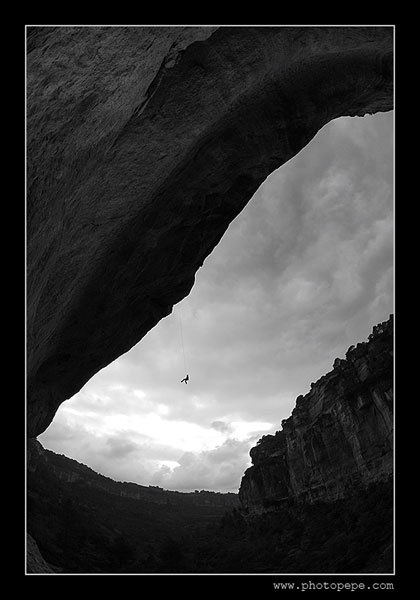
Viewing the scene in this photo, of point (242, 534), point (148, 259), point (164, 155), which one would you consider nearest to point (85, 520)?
point (242, 534)

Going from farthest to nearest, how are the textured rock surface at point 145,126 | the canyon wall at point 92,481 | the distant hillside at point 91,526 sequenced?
the canyon wall at point 92,481, the distant hillside at point 91,526, the textured rock surface at point 145,126

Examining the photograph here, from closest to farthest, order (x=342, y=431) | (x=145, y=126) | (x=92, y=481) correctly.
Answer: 1. (x=145, y=126)
2. (x=342, y=431)
3. (x=92, y=481)

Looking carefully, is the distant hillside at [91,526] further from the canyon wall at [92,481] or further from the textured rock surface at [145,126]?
the textured rock surface at [145,126]

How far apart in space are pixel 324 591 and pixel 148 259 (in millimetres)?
7773

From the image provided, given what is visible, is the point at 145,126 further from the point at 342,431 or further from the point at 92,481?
the point at 92,481

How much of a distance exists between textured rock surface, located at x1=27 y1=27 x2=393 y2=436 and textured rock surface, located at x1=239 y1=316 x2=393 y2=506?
3239 cm

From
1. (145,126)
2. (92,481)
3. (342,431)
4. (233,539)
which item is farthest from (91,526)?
(92,481)

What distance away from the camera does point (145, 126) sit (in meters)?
7.78

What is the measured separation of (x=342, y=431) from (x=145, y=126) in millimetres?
43444

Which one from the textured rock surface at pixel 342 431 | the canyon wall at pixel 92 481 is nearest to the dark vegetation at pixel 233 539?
the textured rock surface at pixel 342 431

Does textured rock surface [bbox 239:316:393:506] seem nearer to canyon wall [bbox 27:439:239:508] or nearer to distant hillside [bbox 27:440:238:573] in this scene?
distant hillside [bbox 27:440:238:573]

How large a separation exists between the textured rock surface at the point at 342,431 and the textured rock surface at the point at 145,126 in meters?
32.4

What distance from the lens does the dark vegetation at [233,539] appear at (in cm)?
2000

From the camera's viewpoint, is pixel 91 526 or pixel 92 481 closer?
pixel 91 526
